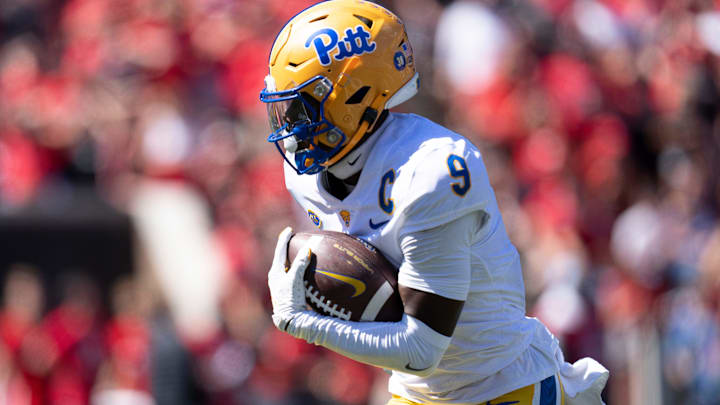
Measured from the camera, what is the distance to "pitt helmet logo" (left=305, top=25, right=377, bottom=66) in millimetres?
2971

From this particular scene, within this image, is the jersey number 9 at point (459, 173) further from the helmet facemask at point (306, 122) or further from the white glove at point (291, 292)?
the white glove at point (291, 292)

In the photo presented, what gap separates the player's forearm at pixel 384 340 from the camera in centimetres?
285

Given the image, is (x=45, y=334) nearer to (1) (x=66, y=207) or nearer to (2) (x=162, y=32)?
(1) (x=66, y=207)

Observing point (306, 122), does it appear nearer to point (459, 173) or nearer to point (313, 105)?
point (313, 105)

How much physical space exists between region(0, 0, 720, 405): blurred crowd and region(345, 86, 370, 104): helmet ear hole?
3559 mm

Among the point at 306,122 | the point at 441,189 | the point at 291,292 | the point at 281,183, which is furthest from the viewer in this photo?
the point at 281,183

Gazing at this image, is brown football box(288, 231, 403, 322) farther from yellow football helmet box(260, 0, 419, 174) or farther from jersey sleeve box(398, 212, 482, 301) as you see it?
yellow football helmet box(260, 0, 419, 174)

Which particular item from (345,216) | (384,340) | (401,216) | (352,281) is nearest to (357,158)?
(345,216)

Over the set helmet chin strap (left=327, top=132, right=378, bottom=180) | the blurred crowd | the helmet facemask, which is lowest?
the blurred crowd

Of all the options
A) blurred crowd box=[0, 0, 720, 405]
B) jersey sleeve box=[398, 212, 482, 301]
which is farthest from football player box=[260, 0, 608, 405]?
blurred crowd box=[0, 0, 720, 405]

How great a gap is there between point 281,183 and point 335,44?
14.0 feet

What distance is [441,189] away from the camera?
2.81 m

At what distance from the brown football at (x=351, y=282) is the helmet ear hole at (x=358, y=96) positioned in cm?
40

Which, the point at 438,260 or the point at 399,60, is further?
the point at 399,60
